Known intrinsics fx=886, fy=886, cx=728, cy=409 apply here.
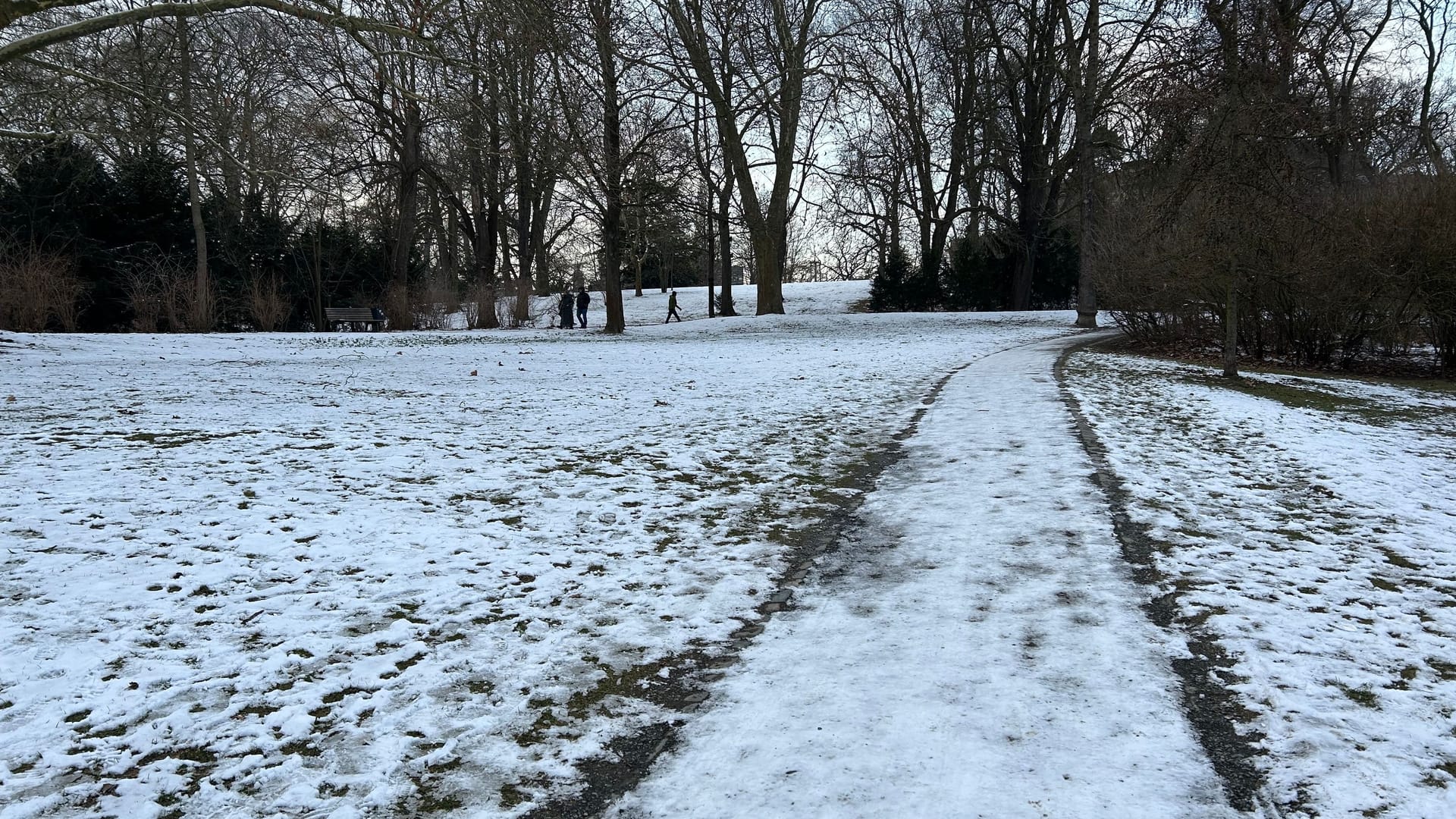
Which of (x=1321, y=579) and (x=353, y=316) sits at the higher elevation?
(x=353, y=316)

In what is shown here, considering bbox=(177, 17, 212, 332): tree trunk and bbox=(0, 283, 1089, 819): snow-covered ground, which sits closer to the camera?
bbox=(0, 283, 1089, 819): snow-covered ground

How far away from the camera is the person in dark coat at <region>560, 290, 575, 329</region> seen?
96.8 feet

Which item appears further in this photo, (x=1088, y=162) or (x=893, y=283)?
(x=893, y=283)

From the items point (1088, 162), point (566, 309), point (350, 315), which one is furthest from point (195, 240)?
point (1088, 162)

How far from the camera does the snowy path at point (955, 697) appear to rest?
2.47 metres

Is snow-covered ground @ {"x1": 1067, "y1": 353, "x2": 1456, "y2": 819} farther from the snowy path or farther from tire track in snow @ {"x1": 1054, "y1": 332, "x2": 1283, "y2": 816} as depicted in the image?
the snowy path

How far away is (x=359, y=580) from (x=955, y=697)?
8.98ft

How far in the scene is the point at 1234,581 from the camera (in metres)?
4.15

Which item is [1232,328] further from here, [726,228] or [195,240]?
[195,240]

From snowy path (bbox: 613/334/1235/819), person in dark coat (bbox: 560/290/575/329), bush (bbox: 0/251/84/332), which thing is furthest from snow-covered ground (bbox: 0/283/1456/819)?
person in dark coat (bbox: 560/290/575/329)

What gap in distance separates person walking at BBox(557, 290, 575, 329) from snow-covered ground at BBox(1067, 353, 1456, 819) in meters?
22.4

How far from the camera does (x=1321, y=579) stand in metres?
4.20

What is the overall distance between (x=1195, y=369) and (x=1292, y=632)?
1301cm

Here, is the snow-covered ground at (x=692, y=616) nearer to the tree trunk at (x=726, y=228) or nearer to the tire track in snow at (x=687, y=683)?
the tire track in snow at (x=687, y=683)
